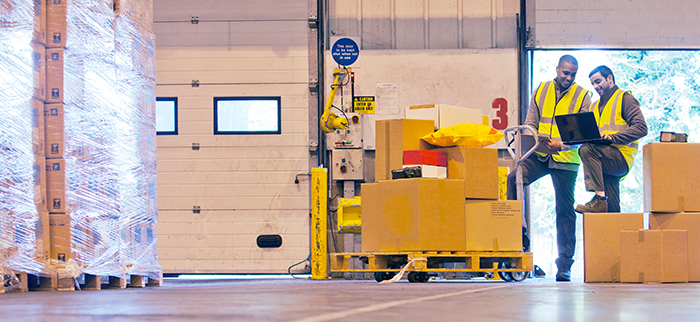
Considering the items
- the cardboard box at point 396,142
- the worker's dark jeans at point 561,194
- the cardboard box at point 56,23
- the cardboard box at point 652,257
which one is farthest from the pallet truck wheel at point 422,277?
the cardboard box at point 56,23

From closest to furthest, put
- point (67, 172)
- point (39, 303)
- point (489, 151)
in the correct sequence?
point (39, 303), point (67, 172), point (489, 151)

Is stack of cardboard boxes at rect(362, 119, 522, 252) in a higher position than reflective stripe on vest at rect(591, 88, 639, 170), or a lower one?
lower

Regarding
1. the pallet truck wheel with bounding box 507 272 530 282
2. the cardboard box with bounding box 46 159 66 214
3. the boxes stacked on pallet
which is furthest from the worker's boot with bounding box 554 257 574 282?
the cardboard box with bounding box 46 159 66 214

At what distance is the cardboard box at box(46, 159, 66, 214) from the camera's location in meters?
5.35

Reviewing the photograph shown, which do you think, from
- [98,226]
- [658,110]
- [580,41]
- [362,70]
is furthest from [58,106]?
[658,110]

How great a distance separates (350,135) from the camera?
816cm

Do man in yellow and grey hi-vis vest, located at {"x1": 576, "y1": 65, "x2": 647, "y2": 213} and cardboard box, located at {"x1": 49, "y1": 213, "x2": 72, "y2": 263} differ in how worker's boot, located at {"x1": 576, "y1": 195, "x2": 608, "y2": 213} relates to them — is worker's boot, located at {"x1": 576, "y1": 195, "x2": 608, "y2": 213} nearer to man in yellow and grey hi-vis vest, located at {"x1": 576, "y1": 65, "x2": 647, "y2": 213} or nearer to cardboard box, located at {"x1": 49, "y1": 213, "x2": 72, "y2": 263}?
man in yellow and grey hi-vis vest, located at {"x1": 576, "y1": 65, "x2": 647, "y2": 213}

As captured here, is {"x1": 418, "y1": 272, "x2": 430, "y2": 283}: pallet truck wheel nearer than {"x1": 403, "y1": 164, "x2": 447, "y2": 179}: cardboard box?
No

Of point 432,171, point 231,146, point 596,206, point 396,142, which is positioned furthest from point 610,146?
point 231,146

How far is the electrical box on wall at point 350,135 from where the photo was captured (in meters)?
8.16

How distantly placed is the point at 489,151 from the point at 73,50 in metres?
3.53

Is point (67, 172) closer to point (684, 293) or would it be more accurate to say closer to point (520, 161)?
point (520, 161)

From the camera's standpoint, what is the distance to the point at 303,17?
846 cm

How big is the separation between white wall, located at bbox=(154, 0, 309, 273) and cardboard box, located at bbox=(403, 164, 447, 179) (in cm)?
288
